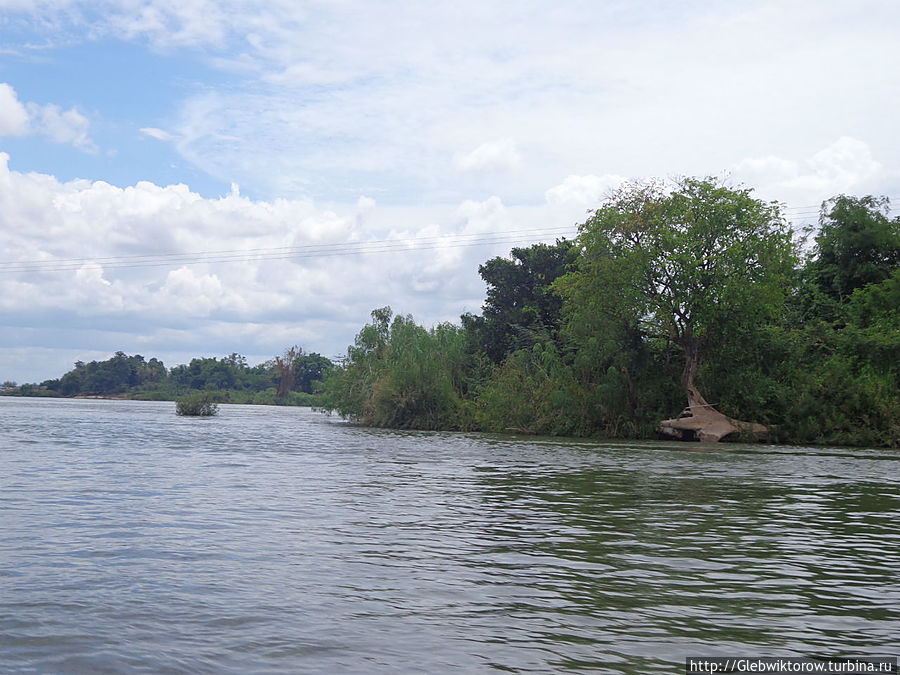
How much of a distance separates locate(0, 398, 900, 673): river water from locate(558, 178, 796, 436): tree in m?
24.4

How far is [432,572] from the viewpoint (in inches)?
411

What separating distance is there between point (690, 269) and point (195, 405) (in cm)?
5407

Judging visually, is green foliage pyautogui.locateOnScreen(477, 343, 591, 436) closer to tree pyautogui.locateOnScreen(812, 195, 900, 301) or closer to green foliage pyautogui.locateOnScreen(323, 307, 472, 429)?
green foliage pyautogui.locateOnScreen(323, 307, 472, 429)

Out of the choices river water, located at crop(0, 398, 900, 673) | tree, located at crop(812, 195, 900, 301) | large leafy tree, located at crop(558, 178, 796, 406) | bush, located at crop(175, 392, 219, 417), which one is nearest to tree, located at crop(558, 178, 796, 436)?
large leafy tree, located at crop(558, 178, 796, 406)

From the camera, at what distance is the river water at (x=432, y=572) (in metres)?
7.19

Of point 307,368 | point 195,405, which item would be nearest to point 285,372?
point 307,368

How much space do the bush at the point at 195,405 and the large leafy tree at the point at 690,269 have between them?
46586mm

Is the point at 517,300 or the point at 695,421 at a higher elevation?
the point at 517,300

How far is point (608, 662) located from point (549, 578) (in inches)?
130

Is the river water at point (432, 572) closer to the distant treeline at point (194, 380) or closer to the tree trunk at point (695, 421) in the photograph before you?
the tree trunk at point (695, 421)

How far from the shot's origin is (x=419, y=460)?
3047 centimetres

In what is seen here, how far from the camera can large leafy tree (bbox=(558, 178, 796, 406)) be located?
150ft

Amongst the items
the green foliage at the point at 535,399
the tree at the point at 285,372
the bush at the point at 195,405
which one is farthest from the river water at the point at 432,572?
the tree at the point at 285,372

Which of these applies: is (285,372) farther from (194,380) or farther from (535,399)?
(535,399)
